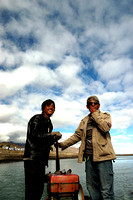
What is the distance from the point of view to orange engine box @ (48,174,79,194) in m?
2.86

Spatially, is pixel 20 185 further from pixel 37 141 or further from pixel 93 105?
pixel 93 105

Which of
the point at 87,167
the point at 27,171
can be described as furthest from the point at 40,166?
the point at 87,167

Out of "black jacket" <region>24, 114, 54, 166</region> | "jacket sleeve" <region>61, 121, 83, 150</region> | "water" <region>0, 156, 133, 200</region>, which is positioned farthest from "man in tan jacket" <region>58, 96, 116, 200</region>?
"water" <region>0, 156, 133, 200</region>

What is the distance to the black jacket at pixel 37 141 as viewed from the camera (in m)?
3.21

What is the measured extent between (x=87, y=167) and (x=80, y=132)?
95 cm

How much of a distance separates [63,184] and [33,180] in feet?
2.13

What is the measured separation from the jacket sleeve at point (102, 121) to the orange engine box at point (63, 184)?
1254 mm

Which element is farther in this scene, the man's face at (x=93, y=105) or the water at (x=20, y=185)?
the water at (x=20, y=185)

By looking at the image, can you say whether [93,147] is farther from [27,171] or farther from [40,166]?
[27,171]

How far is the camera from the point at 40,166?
3.22 meters

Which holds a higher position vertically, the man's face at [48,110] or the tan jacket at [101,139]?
the man's face at [48,110]

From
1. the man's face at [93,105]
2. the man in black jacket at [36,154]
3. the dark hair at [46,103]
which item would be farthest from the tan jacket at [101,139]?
the dark hair at [46,103]

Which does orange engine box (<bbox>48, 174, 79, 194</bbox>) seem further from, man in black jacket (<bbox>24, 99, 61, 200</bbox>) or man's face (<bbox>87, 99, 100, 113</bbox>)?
man's face (<bbox>87, 99, 100, 113</bbox>)

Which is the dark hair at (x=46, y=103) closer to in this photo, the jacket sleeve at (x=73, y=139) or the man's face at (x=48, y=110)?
the man's face at (x=48, y=110)
